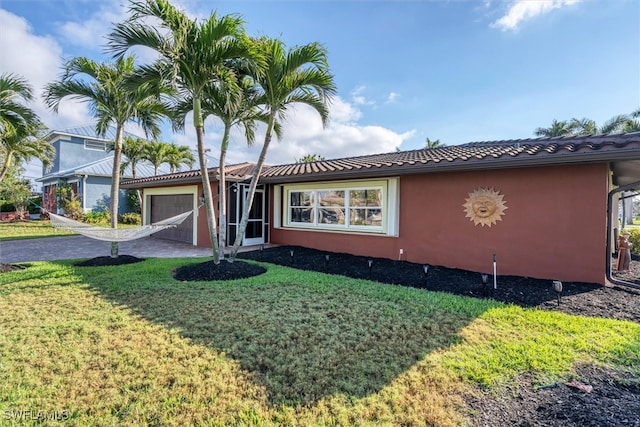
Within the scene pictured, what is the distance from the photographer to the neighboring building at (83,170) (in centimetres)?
2214

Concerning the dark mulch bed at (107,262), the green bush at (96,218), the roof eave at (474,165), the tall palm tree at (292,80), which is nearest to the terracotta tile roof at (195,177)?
the roof eave at (474,165)

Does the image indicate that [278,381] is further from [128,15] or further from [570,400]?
[128,15]

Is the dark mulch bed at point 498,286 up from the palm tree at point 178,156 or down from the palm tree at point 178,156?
down

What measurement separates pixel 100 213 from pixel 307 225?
703 inches

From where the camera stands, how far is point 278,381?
293cm

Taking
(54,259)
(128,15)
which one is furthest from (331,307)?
(54,259)

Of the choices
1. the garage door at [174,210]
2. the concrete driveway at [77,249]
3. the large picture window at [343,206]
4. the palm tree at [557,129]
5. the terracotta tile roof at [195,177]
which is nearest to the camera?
the large picture window at [343,206]

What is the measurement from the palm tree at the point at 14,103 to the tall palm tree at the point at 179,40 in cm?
355

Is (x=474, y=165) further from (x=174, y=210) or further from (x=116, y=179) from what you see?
(x=174, y=210)

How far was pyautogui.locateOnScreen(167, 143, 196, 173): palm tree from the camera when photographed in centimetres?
2325

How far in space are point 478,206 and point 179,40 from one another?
7354mm

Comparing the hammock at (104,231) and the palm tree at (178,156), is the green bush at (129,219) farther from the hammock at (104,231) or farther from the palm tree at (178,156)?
the hammock at (104,231)

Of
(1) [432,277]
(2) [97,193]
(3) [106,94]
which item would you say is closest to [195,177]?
(3) [106,94]

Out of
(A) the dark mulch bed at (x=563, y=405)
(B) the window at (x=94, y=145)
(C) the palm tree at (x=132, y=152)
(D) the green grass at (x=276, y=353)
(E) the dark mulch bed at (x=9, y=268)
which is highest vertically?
(B) the window at (x=94, y=145)
